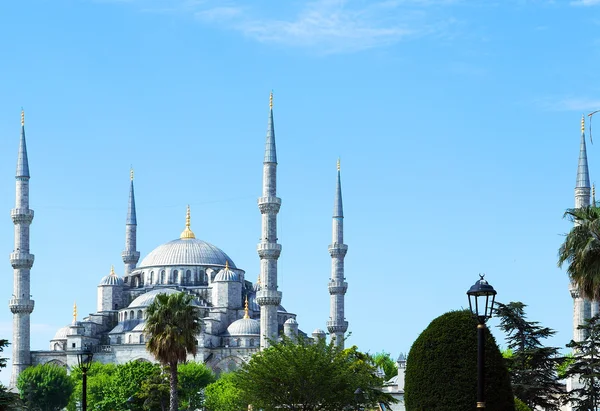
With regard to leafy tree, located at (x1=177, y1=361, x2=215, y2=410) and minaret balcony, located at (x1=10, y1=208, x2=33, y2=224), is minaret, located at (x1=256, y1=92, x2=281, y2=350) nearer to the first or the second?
leafy tree, located at (x1=177, y1=361, x2=215, y2=410)

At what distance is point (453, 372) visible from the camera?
28297 millimetres

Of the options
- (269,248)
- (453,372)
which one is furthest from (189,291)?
(453,372)

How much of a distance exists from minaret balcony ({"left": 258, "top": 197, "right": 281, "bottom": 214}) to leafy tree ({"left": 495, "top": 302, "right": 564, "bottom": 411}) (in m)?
35.5

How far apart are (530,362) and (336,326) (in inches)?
1779

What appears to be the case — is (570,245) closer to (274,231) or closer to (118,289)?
(274,231)

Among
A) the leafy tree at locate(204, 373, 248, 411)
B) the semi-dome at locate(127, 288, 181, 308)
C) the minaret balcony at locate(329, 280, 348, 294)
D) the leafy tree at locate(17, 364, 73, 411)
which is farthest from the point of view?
the semi-dome at locate(127, 288, 181, 308)

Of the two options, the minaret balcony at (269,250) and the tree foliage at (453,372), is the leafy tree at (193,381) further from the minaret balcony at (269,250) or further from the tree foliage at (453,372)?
the tree foliage at (453,372)

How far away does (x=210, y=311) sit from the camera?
341 ft

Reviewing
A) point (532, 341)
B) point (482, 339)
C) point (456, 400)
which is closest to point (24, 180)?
point (532, 341)

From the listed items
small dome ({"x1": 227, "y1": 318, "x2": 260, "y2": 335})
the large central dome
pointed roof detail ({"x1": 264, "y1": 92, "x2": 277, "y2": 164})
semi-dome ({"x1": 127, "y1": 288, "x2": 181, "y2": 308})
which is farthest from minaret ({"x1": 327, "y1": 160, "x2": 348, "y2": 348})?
the large central dome

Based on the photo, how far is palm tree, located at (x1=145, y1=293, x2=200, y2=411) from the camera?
5019cm

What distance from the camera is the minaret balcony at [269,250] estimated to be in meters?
85.1

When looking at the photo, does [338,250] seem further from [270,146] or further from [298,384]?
[298,384]

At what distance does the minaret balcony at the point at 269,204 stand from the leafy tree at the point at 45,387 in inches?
830
